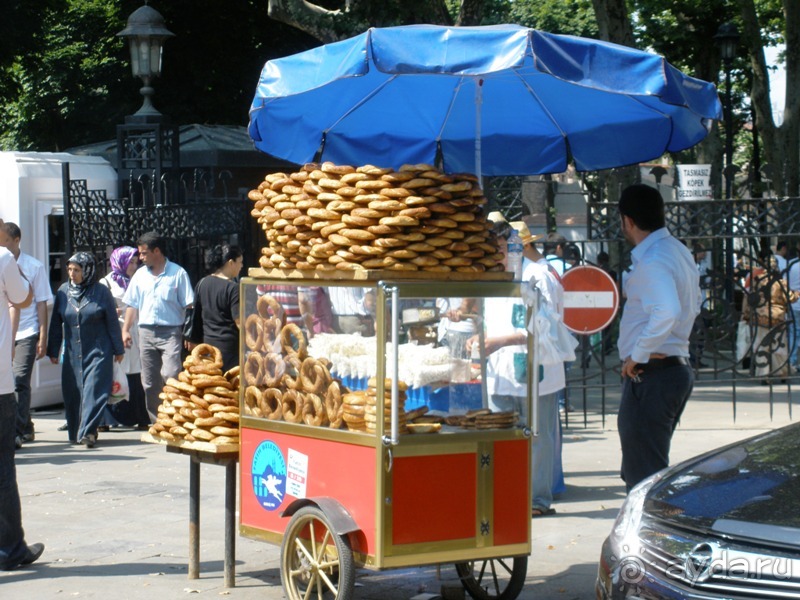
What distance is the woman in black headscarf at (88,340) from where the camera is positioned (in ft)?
37.6

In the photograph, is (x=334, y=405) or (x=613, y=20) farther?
(x=613, y=20)

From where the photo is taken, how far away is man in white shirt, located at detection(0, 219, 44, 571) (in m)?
6.82

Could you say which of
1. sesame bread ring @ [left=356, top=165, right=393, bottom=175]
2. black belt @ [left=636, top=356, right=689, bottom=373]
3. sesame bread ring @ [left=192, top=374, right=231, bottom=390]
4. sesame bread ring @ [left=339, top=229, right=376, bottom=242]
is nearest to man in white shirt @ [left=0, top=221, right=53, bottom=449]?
sesame bread ring @ [left=192, top=374, right=231, bottom=390]

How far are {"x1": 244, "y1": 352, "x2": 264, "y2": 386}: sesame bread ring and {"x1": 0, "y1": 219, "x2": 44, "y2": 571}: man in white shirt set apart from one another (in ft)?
4.60

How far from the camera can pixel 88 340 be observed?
11.5 m

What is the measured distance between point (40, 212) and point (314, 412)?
28.4 feet

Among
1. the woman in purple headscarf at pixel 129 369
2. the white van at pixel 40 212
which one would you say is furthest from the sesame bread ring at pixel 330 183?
the white van at pixel 40 212

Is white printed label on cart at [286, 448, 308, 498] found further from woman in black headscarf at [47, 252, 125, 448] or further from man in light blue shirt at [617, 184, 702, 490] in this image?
woman in black headscarf at [47, 252, 125, 448]

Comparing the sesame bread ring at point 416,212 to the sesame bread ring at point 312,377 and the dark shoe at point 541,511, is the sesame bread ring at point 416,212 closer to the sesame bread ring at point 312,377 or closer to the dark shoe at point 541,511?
the sesame bread ring at point 312,377

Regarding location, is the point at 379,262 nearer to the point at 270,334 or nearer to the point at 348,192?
the point at 348,192

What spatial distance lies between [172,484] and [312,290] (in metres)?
4.17

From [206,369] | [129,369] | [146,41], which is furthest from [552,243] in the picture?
[206,369]

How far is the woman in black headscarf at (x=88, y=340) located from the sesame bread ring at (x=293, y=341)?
5.74m

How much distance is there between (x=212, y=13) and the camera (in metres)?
24.5
